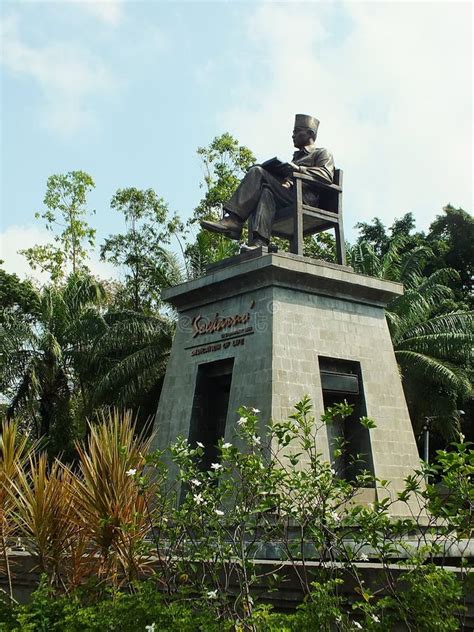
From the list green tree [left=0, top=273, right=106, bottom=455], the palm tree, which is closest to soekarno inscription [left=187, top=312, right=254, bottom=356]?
the palm tree

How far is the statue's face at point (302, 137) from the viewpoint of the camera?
12.0 meters

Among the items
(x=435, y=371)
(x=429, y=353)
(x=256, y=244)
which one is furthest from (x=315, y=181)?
(x=429, y=353)

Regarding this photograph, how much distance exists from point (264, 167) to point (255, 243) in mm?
1135

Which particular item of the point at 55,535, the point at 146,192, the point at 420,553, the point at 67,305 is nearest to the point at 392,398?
the point at 55,535

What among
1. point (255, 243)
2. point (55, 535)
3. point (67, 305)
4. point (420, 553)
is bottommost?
point (420, 553)

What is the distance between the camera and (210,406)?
11.5 m

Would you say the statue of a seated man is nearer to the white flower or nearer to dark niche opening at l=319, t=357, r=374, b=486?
dark niche opening at l=319, t=357, r=374, b=486

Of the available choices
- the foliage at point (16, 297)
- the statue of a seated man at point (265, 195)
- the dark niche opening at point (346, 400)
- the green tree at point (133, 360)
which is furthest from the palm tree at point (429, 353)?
the foliage at point (16, 297)

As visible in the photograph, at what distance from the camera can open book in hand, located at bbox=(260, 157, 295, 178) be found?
1133cm

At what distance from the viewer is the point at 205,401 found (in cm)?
1143

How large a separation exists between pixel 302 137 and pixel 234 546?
7.96 meters

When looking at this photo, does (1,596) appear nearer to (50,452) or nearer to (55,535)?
(55,535)

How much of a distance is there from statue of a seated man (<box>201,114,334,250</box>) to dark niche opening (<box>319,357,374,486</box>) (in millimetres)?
2018

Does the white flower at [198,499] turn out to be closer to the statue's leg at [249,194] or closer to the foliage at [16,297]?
the statue's leg at [249,194]
